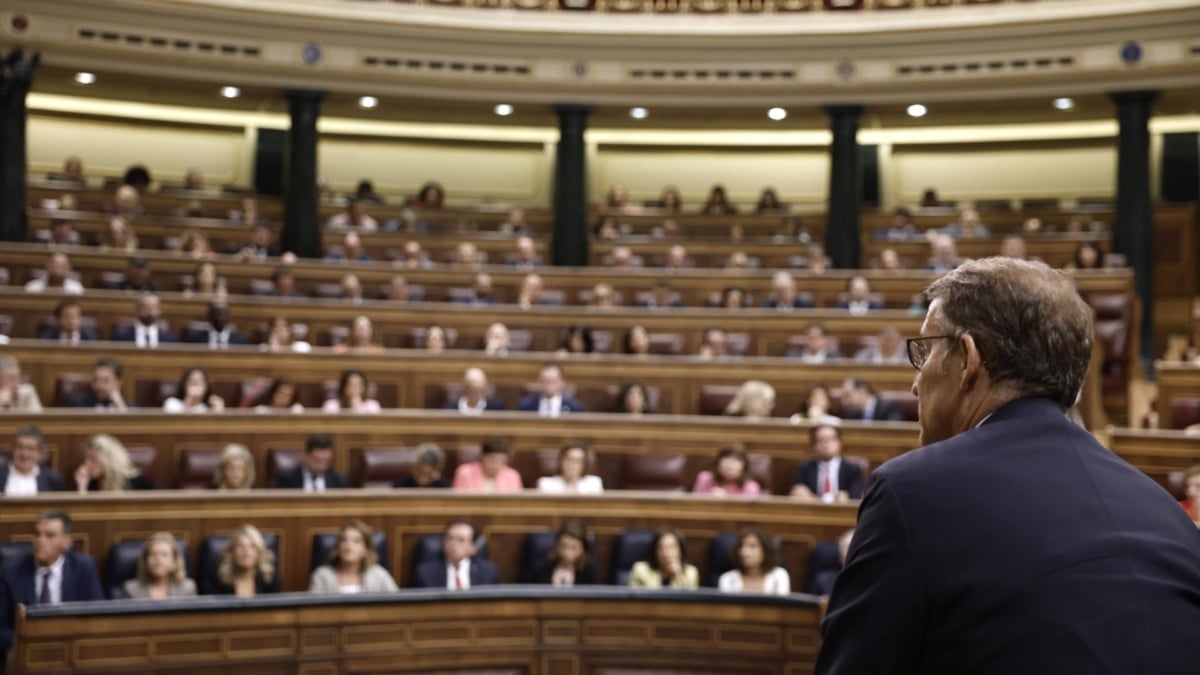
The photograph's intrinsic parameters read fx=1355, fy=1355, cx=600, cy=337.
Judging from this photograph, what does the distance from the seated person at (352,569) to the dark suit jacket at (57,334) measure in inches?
120

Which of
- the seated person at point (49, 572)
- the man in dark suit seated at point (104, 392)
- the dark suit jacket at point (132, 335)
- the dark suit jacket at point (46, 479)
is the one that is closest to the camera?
the seated person at point (49, 572)

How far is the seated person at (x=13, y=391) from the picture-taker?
6.00 meters

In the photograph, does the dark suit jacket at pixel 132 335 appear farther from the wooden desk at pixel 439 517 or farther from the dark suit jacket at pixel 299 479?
the wooden desk at pixel 439 517

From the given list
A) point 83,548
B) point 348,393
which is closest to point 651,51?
point 348,393

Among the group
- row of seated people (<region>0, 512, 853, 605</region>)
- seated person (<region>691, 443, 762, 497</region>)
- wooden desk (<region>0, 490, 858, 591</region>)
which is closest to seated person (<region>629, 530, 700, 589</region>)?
row of seated people (<region>0, 512, 853, 605</region>)

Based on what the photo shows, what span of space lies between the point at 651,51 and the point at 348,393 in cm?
546

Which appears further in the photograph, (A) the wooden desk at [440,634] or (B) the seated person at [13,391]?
(B) the seated person at [13,391]

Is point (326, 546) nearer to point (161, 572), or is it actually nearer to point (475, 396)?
point (161, 572)

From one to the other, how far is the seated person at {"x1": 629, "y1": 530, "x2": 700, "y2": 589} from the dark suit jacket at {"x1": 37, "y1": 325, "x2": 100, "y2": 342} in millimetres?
3700

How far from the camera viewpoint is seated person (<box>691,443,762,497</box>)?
5906 millimetres

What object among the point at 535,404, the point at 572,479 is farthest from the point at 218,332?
the point at 572,479

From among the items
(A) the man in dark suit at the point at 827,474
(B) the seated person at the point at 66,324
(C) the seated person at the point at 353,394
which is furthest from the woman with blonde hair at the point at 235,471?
(A) the man in dark suit at the point at 827,474

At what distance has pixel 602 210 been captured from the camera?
1184cm

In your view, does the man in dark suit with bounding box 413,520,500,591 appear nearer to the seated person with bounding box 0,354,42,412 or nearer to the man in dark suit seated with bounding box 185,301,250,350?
the seated person with bounding box 0,354,42,412
